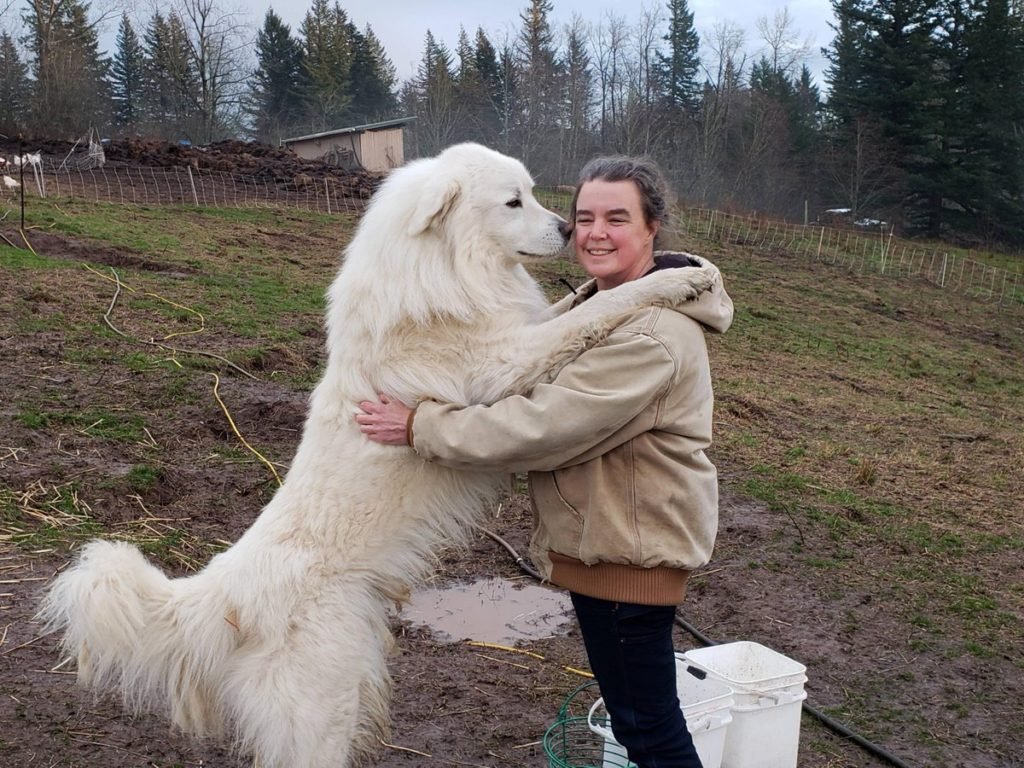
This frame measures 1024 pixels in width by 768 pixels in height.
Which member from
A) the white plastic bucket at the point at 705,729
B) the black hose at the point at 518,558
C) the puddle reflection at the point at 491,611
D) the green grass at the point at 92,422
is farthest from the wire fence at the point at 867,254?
the white plastic bucket at the point at 705,729

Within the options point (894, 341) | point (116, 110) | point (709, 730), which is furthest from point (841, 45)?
point (709, 730)

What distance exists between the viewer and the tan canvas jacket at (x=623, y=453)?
2.17 metres

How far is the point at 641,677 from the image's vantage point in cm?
225

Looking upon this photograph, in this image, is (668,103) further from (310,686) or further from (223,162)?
(310,686)

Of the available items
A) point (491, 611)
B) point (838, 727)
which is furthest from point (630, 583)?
point (491, 611)

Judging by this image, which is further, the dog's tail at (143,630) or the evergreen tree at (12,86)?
the evergreen tree at (12,86)

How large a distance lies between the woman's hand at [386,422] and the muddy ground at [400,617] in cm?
141

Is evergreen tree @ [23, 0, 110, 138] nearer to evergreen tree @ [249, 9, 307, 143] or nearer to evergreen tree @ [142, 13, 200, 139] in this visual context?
evergreen tree @ [142, 13, 200, 139]

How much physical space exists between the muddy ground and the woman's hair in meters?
2.12

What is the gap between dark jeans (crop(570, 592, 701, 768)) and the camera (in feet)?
7.38

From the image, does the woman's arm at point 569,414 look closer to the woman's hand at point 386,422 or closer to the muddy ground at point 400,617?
the woman's hand at point 386,422

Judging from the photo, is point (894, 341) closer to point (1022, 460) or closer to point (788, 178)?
point (1022, 460)

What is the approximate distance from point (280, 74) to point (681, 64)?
20.8 m

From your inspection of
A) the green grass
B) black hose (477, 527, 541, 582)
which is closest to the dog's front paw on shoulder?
black hose (477, 527, 541, 582)
